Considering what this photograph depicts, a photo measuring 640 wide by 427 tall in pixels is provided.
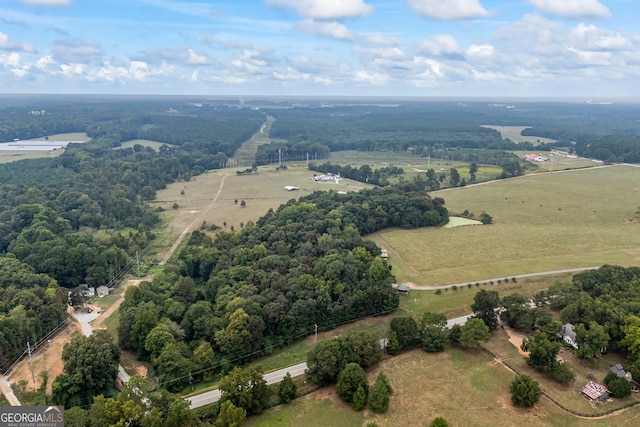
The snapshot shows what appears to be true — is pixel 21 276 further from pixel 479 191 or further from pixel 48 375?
pixel 479 191

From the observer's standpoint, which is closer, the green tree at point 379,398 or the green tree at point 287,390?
the green tree at point 379,398

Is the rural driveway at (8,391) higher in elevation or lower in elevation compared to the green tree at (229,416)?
lower

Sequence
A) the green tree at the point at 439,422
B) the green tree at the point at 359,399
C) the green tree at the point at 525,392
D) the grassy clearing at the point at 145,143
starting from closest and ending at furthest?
the green tree at the point at 439,422, the green tree at the point at 525,392, the green tree at the point at 359,399, the grassy clearing at the point at 145,143

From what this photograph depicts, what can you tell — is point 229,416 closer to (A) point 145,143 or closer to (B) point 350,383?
(B) point 350,383

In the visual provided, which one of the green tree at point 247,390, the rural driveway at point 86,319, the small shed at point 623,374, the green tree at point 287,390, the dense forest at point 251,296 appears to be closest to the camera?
the green tree at point 247,390

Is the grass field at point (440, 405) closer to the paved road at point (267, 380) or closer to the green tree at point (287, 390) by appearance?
the green tree at point (287, 390)

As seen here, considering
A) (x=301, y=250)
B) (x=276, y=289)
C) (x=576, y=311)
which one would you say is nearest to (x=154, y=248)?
(x=301, y=250)

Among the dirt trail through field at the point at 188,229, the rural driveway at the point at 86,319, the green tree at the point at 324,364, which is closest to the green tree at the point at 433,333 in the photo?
the green tree at the point at 324,364
